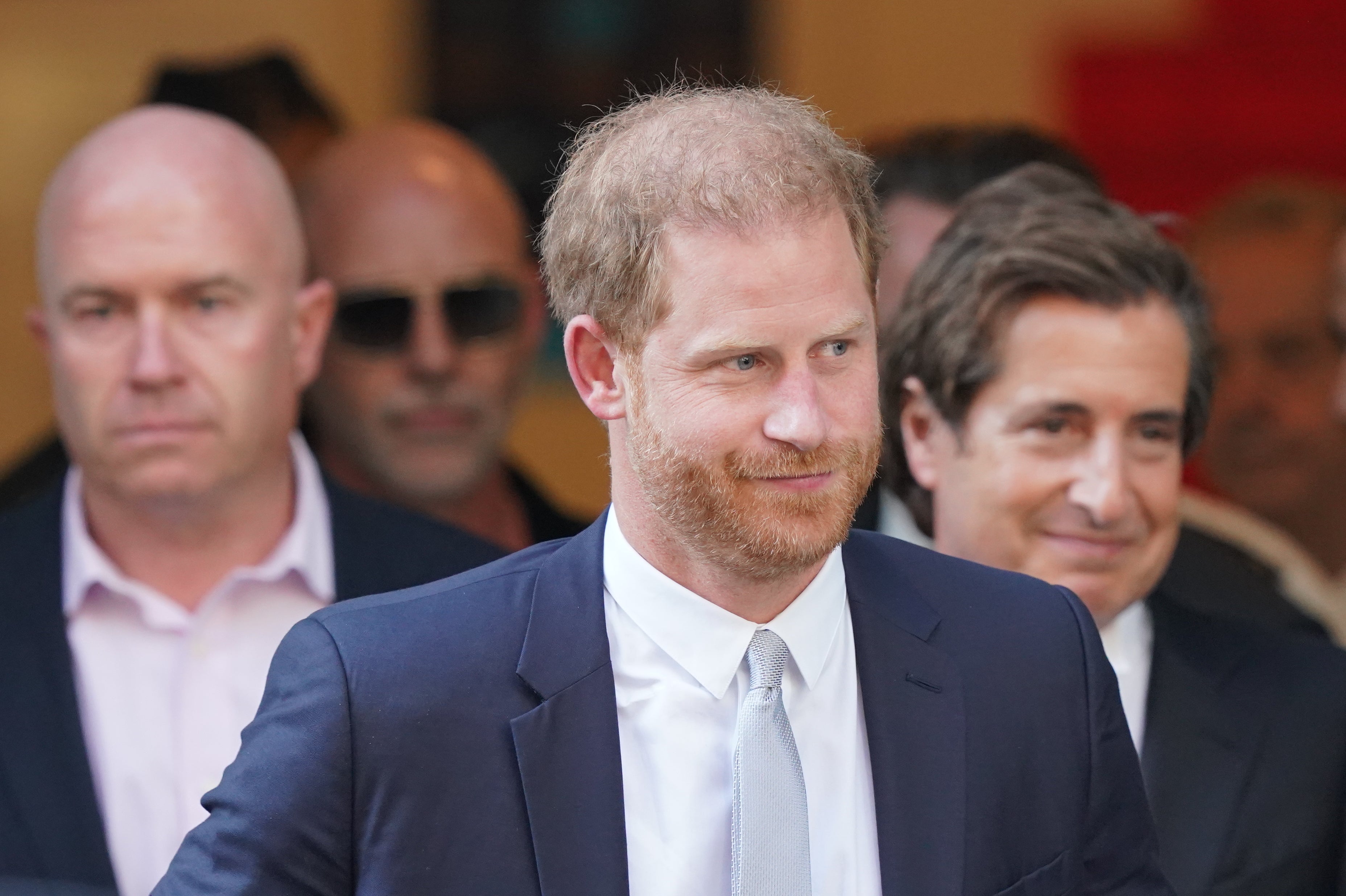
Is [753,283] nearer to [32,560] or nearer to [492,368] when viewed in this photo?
[32,560]

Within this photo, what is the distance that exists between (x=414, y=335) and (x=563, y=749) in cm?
178

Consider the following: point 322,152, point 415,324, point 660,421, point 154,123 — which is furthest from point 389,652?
point 322,152

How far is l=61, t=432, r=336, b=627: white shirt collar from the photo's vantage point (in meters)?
2.82

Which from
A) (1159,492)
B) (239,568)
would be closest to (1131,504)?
(1159,492)

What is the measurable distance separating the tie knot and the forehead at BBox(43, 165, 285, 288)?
52.3 inches

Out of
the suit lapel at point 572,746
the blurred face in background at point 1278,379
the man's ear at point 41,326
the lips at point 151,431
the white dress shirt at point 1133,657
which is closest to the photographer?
the suit lapel at point 572,746

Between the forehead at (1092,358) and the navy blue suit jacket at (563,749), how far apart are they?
51 centimetres

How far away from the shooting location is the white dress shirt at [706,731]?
1.96 m

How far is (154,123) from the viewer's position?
3.05m

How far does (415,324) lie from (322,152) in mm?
601

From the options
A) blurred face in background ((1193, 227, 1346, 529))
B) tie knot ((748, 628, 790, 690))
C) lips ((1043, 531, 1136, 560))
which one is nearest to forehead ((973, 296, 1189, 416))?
lips ((1043, 531, 1136, 560))

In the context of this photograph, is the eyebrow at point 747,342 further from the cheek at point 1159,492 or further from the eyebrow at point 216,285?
the eyebrow at point 216,285

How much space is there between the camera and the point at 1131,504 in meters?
2.60

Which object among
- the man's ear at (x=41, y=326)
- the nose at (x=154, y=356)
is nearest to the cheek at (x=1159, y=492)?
the nose at (x=154, y=356)
